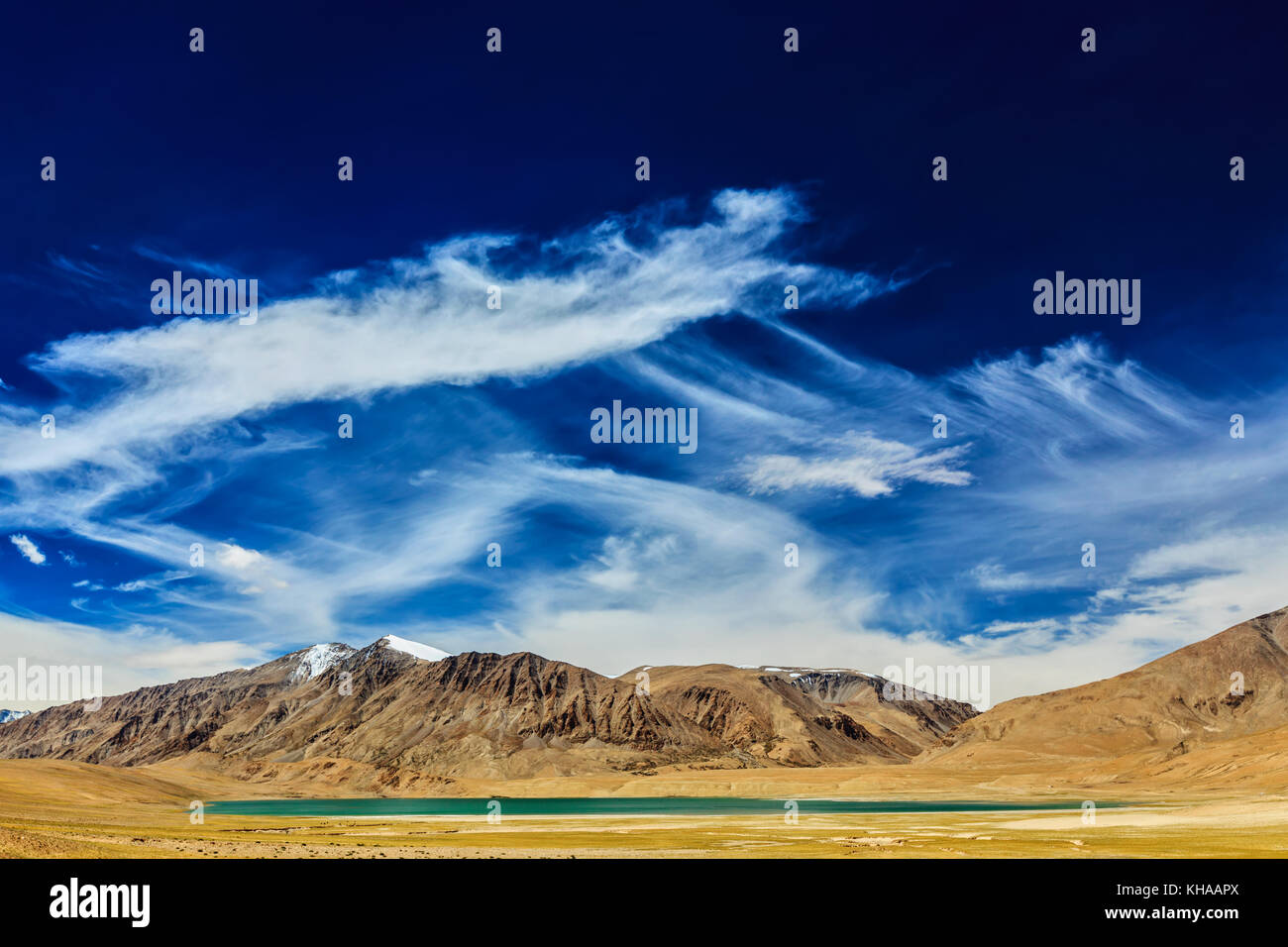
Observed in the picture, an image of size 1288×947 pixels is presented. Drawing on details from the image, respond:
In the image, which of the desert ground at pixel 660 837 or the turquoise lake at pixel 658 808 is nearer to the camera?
the desert ground at pixel 660 837

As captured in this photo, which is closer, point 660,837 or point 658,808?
point 660,837

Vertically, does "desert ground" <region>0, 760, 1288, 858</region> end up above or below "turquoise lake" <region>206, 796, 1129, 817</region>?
above

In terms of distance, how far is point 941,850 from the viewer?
5341 cm

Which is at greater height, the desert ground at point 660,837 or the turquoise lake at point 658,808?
the desert ground at point 660,837

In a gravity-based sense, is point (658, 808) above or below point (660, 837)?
below

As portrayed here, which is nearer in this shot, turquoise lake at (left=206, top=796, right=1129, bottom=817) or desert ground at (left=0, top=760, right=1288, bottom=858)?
desert ground at (left=0, top=760, right=1288, bottom=858)
